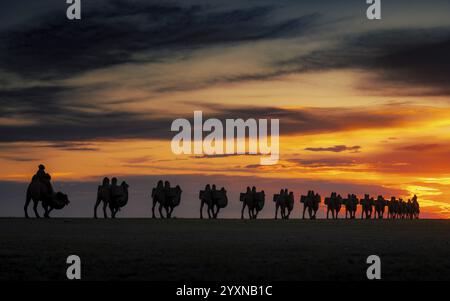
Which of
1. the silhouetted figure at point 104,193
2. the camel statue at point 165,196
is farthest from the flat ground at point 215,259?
the camel statue at point 165,196

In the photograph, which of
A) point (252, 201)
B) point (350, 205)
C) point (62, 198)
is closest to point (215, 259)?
point (62, 198)

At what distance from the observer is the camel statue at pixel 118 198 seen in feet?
168

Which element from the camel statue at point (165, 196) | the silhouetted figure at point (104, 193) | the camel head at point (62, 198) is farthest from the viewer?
the camel statue at point (165, 196)

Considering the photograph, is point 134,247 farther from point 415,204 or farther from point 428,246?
point 415,204

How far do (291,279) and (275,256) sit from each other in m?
4.09


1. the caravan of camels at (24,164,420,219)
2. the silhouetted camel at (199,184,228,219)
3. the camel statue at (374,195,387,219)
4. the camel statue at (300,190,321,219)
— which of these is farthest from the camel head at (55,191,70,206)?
the camel statue at (374,195,387,219)

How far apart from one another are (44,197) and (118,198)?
233 inches

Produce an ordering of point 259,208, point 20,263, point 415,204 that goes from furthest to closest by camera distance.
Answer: point 415,204 < point 259,208 < point 20,263

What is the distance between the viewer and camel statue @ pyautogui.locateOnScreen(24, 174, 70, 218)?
45.8m

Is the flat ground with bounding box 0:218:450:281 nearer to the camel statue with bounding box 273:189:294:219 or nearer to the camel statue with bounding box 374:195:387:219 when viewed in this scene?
the camel statue with bounding box 273:189:294:219

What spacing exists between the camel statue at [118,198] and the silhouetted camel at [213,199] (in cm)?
1335

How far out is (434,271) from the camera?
16.2 meters

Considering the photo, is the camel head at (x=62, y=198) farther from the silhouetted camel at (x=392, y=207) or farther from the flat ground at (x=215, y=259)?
the silhouetted camel at (x=392, y=207)

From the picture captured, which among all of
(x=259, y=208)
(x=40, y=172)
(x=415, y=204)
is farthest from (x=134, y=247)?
(x=415, y=204)
